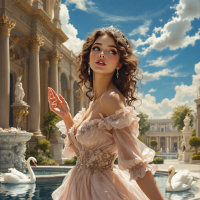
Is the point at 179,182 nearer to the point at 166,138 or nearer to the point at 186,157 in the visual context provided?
the point at 186,157

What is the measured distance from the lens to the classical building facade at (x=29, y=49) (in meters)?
18.0

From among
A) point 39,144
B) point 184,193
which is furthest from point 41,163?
point 184,193

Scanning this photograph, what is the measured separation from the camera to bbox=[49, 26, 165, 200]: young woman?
6.02 ft

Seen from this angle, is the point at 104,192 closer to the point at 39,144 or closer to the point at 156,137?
the point at 39,144

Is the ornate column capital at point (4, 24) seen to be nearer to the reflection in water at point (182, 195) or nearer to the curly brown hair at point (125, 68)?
the reflection in water at point (182, 195)

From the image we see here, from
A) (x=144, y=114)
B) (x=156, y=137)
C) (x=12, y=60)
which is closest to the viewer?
(x=12, y=60)

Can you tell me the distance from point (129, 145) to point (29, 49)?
22.1 m

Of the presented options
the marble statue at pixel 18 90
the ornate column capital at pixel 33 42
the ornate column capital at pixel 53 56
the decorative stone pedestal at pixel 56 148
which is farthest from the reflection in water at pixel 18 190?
the ornate column capital at pixel 53 56

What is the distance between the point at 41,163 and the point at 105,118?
18.3m

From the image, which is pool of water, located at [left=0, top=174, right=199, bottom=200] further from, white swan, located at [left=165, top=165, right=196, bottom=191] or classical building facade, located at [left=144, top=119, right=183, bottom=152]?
classical building facade, located at [left=144, top=119, right=183, bottom=152]

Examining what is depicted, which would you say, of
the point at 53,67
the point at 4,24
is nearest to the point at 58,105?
the point at 4,24

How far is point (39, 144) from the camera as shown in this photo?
20688 mm

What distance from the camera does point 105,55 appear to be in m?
2.14

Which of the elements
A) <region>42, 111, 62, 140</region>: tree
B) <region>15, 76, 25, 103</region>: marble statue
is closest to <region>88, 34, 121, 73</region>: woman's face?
<region>15, 76, 25, 103</region>: marble statue
